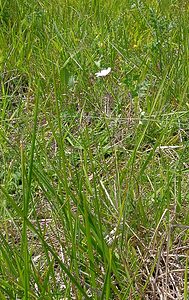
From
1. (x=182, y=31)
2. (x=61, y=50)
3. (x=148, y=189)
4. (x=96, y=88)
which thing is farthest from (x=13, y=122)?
(x=182, y=31)

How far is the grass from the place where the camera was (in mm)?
978

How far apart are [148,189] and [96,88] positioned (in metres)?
0.65

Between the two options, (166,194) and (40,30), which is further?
(40,30)

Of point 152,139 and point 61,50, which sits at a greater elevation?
point 61,50

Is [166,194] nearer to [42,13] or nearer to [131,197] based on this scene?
[131,197]

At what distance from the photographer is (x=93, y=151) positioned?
167 cm

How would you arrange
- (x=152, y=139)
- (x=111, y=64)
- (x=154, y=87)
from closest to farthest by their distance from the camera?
(x=152, y=139)
(x=154, y=87)
(x=111, y=64)

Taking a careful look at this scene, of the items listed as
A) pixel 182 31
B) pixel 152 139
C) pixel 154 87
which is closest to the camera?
pixel 152 139

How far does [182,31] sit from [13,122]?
875 millimetres

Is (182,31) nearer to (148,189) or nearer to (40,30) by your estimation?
(40,30)

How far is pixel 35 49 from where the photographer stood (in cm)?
225

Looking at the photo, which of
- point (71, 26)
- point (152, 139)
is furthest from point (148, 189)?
point (71, 26)

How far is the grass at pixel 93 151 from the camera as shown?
3.21ft

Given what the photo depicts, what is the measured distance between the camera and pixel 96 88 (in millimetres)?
1930
